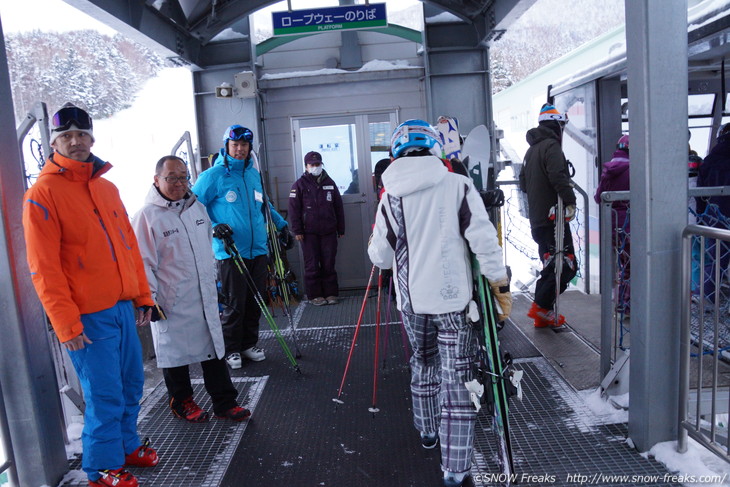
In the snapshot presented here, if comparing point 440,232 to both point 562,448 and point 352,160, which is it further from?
point 352,160

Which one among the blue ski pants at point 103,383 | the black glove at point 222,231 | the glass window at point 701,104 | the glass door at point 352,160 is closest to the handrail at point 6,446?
the blue ski pants at point 103,383

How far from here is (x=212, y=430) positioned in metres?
3.46

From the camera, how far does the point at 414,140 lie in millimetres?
2684

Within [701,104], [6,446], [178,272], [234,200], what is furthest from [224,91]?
[701,104]

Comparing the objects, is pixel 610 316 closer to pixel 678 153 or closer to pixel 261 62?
pixel 678 153

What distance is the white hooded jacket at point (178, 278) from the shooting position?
329cm

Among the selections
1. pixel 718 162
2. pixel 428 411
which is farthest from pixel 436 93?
pixel 428 411

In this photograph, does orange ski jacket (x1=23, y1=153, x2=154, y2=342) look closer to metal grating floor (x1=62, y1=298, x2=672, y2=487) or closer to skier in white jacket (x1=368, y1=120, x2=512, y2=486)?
metal grating floor (x1=62, y1=298, x2=672, y2=487)

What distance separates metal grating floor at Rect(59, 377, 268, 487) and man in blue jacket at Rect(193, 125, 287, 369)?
0.60m

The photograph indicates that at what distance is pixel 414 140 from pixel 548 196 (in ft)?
8.65

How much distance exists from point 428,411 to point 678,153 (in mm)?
1806

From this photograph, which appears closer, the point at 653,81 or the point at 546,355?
the point at 653,81

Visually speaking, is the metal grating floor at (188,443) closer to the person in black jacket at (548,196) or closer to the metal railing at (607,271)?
the metal railing at (607,271)

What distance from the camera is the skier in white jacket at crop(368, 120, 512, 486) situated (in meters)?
2.57
